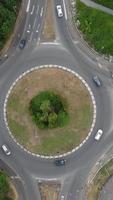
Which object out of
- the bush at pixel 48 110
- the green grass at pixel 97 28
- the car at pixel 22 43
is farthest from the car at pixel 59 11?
the bush at pixel 48 110

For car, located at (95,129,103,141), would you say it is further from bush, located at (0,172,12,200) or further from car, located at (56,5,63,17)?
car, located at (56,5,63,17)

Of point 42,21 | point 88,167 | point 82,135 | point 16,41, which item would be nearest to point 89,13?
point 42,21

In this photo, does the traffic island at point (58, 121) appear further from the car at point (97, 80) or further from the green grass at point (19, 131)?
the car at point (97, 80)

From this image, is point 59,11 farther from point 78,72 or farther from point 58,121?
point 58,121

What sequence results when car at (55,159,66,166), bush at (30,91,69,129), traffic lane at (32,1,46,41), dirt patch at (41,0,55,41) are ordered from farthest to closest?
traffic lane at (32,1,46,41)
dirt patch at (41,0,55,41)
car at (55,159,66,166)
bush at (30,91,69,129)

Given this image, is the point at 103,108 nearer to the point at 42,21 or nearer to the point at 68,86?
the point at 68,86

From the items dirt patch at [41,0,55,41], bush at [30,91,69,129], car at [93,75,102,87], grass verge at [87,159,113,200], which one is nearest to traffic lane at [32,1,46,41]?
dirt patch at [41,0,55,41]
